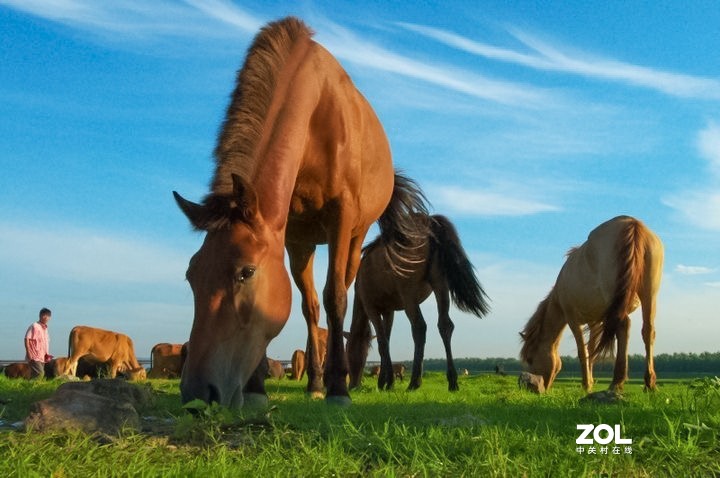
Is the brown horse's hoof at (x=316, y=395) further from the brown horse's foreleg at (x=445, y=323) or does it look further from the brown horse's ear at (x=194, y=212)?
the brown horse's foreleg at (x=445, y=323)

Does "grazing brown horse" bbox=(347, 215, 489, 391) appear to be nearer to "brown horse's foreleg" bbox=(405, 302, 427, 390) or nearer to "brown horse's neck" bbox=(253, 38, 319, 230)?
"brown horse's foreleg" bbox=(405, 302, 427, 390)

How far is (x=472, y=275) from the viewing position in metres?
10.8

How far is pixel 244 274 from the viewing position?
4664 mm

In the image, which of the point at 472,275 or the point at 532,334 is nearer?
the point at 472,275

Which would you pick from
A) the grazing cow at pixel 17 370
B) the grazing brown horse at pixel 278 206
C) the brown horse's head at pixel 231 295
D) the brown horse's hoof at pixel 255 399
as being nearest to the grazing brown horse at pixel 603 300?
the grazing brown horse at pixel 278 206

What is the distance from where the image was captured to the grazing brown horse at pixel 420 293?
406 inches

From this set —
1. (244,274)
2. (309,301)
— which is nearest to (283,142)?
(244,274)

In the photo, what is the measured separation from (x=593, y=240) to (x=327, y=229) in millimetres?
5423

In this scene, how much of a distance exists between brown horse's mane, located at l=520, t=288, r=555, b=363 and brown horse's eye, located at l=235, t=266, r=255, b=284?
8.69 m

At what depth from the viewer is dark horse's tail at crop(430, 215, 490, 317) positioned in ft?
34.9

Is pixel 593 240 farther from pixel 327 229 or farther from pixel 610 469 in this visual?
pixel 610 469

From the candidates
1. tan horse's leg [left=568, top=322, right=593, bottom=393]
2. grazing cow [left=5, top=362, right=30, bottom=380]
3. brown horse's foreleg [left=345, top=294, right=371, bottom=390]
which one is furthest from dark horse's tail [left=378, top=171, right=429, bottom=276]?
grazing cow [left=5, top=362, right=30, bottom=380]

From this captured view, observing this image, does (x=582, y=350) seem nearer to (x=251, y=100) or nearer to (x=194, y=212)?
(x=251, y=100)

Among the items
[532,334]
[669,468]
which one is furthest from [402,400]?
[532,334]
